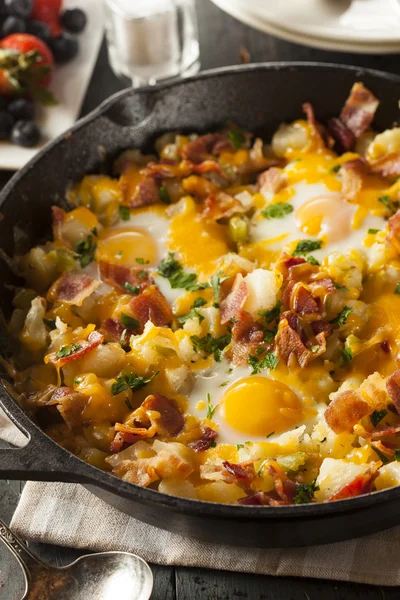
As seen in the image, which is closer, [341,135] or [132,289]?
[132,289]

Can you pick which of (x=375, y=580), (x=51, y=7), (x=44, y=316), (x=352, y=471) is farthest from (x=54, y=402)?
(x=51, y=7)

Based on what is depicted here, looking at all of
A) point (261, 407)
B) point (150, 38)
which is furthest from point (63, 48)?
point (261, 407)

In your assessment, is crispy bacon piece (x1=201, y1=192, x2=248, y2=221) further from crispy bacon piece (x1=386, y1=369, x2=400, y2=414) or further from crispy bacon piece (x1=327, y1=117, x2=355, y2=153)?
crispy bacon piece (x1=386, y1=369, x2=400, y2=414)

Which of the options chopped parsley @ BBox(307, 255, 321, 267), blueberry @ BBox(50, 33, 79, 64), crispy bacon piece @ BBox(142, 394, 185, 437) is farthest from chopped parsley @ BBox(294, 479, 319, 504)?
blueberry @ BBox(50, 33, 79, 64)

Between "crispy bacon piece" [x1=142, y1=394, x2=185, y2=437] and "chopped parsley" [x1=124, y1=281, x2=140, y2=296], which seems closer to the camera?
"crispy bacon piece" [x1=142, y1=394, x2=185, y2=437]

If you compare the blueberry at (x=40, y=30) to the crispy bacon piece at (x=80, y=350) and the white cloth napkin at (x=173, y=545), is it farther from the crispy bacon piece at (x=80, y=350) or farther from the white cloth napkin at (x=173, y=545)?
the white cloth napkin at (x=173, y=545)

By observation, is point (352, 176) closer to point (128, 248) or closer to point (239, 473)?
point (128, 248)

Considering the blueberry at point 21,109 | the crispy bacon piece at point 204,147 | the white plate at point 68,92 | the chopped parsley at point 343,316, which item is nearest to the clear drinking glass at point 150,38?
the white plate at point 68,92
